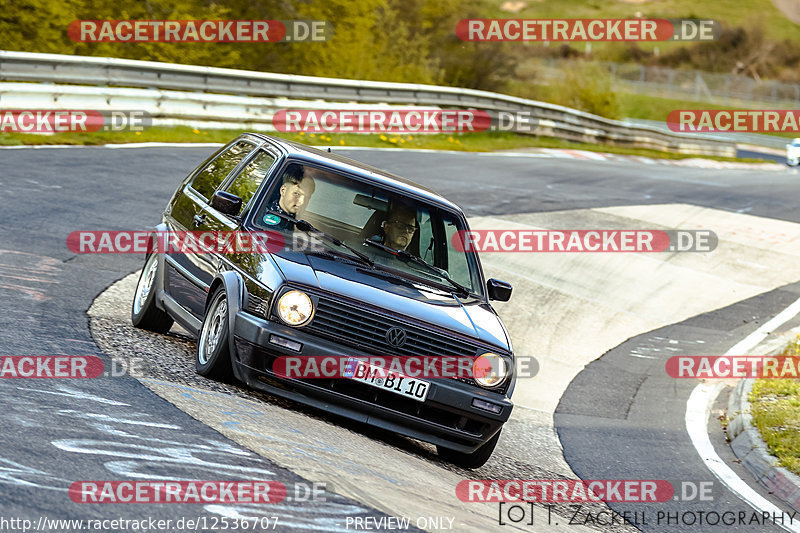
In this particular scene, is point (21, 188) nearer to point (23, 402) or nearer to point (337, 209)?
point (337, 209)

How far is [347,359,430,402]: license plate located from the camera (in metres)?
6.07

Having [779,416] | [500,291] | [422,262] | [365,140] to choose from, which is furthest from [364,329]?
[365,140]

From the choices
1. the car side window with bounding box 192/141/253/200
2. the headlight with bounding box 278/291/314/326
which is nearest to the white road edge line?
the headlight with bounding box 278/291/314/326

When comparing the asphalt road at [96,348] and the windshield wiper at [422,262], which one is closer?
the asphalt road at [96,348]

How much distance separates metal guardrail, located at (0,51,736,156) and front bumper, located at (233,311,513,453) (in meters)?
12.2

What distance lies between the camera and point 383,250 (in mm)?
7047

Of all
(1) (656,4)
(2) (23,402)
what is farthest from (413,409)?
(1) (656,4)

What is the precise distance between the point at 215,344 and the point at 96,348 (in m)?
0.97

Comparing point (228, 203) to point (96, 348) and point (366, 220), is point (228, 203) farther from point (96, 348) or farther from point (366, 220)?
point (96, 348)

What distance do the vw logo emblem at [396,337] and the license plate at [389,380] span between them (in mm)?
177

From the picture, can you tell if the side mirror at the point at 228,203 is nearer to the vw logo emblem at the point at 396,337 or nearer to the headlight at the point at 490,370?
the vw logo emblem at the point at 396,337

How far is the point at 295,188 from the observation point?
7156 millimetres

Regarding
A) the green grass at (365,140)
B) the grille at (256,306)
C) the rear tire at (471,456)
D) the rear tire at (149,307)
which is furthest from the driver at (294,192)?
the green grass at (365,140)

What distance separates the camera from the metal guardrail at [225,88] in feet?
58.0
